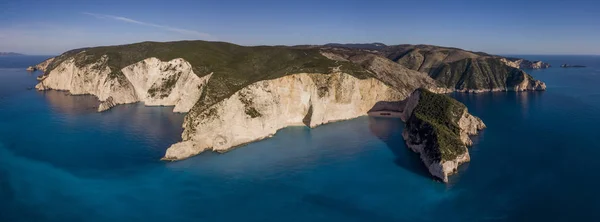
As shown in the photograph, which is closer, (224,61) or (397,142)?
(397,142)

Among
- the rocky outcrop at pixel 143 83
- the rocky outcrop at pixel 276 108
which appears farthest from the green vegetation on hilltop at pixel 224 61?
the rocky outcrop at pixel 276 108

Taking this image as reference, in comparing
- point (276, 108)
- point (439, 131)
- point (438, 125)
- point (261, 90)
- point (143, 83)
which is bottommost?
point (439, 131)

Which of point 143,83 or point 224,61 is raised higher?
point 224,61

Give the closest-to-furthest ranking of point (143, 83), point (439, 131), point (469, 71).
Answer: point (439, 131)
point (143, 83)
point (469, 71)

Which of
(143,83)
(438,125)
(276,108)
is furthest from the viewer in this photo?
(143,83)

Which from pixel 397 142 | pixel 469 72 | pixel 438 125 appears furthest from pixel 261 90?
pixel 469 72

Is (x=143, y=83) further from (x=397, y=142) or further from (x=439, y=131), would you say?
(x=439, y=131)

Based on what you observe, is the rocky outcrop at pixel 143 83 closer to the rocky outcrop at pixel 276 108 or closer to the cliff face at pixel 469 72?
the rocky outcrop at pixel 276 108

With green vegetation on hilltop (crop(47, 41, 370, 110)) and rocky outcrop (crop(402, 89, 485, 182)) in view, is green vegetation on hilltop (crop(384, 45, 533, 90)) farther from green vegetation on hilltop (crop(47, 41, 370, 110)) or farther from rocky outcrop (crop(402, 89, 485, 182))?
rocky outcrop (crop(402, 89, 485, 182))
